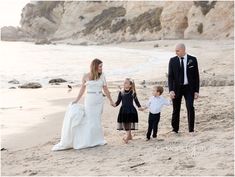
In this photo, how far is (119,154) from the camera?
728cm

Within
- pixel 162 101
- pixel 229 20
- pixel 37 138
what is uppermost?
pixel 229 20

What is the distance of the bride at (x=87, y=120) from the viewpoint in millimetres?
7941

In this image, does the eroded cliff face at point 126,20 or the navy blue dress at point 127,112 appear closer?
the navy blue dress at point 127,112

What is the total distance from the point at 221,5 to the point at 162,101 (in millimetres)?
51118

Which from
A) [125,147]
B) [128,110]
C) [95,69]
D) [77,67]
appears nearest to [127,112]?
[128,110]

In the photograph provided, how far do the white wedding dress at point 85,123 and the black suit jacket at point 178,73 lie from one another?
1.19m

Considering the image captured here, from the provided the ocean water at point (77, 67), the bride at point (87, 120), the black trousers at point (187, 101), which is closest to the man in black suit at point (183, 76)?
the black trousers at point (187, 101)

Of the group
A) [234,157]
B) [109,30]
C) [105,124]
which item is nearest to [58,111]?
[105,124]

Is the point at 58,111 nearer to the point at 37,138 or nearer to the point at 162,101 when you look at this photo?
the point at 37,138

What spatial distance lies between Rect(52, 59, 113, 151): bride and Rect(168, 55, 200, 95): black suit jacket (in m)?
1.18

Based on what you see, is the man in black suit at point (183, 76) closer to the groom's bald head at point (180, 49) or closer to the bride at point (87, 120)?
the groom's bald head at point (180, 49)

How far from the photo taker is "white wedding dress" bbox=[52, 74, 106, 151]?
7945 mm

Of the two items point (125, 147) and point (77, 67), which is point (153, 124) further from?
point (77, 67)

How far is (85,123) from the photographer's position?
804cm
